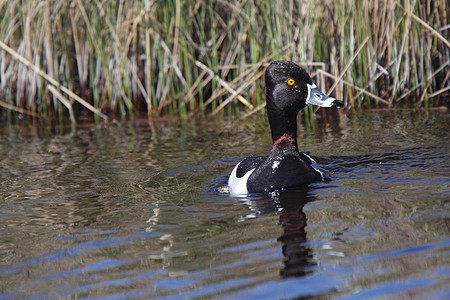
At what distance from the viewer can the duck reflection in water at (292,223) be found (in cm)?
323

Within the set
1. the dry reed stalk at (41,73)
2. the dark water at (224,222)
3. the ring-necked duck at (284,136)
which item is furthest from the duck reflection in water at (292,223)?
the dry reed stalk at (41,73)

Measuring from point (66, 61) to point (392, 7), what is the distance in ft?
15.0

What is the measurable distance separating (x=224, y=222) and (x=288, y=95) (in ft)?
4.92

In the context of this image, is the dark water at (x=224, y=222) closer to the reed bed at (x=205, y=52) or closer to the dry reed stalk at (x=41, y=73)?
the reed bed at (x=205, y=52)

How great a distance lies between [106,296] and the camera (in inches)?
120

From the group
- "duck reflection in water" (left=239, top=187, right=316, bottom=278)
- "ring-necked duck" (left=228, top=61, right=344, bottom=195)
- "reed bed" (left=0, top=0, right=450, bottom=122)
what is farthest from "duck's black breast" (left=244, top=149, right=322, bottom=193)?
"reed bed" (left=0, top=0, right=450, bottom=122)

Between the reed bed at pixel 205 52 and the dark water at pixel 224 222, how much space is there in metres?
1.11

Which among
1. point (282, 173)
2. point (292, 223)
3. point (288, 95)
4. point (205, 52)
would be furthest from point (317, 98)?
point (205, 52)

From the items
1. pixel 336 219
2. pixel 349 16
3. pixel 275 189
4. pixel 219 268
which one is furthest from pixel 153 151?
pixel 219 268

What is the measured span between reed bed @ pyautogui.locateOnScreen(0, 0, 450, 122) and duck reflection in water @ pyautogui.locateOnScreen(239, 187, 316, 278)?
3355mm

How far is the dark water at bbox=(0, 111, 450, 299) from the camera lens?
308cm

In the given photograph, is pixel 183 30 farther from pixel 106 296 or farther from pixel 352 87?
pixel 106 296

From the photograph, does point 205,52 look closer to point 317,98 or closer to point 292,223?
point 317,98

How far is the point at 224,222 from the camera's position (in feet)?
13.8
